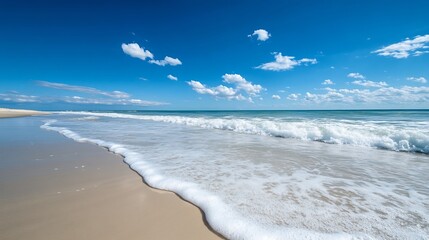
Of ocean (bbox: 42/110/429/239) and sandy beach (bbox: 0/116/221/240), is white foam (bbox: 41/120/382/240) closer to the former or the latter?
ocean (bbox: 42/110/429/239)

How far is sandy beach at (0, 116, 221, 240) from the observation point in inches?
91.4

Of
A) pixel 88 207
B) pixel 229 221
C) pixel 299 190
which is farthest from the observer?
pixel 299 190

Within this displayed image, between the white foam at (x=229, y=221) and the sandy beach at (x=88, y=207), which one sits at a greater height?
the sandy beach at (x=88, y=207)

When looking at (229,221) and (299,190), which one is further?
(299,190)

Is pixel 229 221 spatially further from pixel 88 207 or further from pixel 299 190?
pixel 88 207

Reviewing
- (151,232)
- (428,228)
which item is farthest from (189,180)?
(428,228)

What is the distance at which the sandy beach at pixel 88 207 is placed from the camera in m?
2.32

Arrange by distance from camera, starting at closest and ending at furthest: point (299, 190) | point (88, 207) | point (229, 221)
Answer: point (229, 221)
point (88, 207)
point (299, 190)

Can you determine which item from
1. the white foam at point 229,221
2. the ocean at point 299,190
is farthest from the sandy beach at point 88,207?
the ocean at point 299,190

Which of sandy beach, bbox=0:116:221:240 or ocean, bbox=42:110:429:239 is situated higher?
sandy beach, bbox=0:116:221:240

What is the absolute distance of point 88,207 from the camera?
9.48 ft

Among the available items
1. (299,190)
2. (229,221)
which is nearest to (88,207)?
(229,221)

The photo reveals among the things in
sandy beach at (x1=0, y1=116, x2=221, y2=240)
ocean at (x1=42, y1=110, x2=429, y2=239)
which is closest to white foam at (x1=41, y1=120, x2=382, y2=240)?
ocean at (x1=42, y1=110, x2=429, y2=239)

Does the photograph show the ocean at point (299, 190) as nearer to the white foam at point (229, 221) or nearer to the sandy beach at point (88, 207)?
the white foam at point (229, 221)
